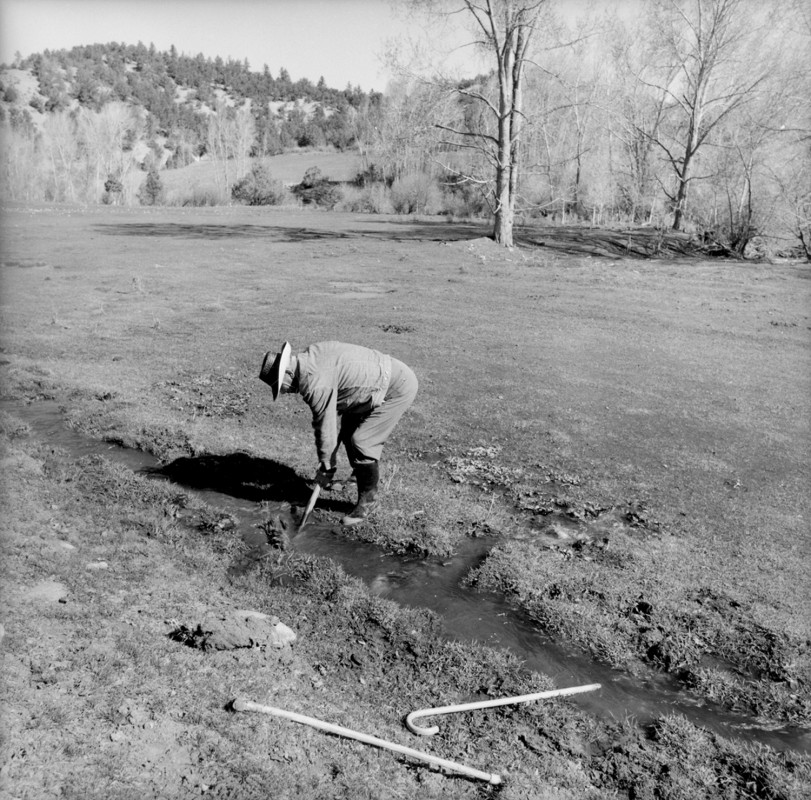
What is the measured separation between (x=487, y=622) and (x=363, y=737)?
6.28 feet

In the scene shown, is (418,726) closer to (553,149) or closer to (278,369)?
(278,369)

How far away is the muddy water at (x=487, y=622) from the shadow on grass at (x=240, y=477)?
0.48 ft

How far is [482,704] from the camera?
4.79m

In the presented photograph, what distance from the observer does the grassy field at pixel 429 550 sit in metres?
4.28

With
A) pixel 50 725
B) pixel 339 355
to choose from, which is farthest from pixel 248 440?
pixel 50 725

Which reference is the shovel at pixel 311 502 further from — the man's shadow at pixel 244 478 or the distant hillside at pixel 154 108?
the distant hillside at pixel 154 108

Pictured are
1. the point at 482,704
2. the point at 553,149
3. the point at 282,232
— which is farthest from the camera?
the point at 553,149

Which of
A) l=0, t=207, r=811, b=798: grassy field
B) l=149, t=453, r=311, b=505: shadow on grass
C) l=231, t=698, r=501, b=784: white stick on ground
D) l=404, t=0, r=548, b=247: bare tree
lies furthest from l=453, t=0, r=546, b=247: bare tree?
l=231, t=698, r=501, b=784: white stick on ground

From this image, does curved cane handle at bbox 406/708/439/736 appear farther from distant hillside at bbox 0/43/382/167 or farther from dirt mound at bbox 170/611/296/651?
distant hillside at bbox 0/43/382/167

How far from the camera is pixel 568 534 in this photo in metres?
7.43

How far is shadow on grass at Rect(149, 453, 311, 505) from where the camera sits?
8094 millimetres

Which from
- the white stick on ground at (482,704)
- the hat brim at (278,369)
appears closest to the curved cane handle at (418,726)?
the white stick on ground at (482,704)

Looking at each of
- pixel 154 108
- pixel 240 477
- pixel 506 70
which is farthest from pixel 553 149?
pixel 154 108

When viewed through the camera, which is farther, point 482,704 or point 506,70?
point 506,70
